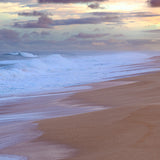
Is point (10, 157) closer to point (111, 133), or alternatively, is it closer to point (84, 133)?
point (84, 133)

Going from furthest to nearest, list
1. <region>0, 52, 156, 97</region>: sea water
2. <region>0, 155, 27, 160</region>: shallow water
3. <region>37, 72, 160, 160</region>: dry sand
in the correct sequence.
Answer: <region>0, 52, 156, 97</region>: sea water < <region>0, 155, 27, 160</region>: shallow water < <region>37, 72, 160, 160</region>: dry sand

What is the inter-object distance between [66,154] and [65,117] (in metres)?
2.17

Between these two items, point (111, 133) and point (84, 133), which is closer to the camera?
point (111, 133)

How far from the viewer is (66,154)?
368 cm

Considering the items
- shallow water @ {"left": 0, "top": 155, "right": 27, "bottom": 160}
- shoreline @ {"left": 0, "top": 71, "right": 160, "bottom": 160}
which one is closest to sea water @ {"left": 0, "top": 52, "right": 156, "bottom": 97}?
shoreline @ {"left": 0, "top": 71, "right": 160, "bottom": 160}

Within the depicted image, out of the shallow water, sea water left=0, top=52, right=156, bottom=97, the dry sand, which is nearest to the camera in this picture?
the dry sand

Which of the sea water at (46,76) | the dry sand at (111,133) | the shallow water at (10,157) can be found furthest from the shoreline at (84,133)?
the sea water at (46,76)

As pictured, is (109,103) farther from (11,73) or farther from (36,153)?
(11,73)

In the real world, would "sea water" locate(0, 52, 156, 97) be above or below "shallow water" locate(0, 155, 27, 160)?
below

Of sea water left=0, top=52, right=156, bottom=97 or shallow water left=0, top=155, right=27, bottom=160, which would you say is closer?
shallow water left=0, top=155, right=27, bottom=160

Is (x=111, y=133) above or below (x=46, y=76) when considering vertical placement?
above

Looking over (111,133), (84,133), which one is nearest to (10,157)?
(84,133)

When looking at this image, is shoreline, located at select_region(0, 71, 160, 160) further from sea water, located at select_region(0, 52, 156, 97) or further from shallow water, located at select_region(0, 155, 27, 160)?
sea water, located at select_region(0, 52, 156, 97)

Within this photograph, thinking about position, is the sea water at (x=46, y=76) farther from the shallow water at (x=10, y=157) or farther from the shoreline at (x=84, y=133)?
the shallow water at (x=10, y=157)
